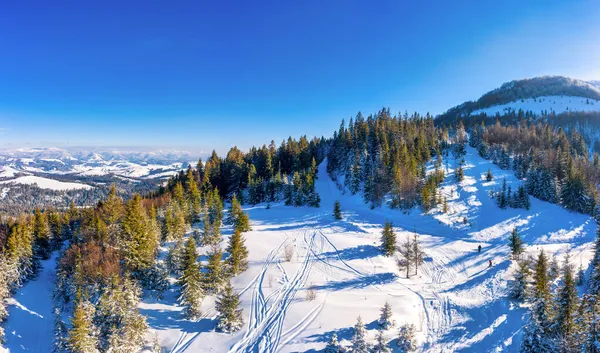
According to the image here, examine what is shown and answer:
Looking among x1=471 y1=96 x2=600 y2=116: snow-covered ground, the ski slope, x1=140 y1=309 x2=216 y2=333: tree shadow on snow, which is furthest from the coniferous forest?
x1=471 y1=96 x2=600 y2=116: snow-covered ground

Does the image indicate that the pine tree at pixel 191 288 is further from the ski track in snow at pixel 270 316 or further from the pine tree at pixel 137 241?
the pine tree at pixel 137 241

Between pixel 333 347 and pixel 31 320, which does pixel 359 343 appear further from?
pixel 31 320

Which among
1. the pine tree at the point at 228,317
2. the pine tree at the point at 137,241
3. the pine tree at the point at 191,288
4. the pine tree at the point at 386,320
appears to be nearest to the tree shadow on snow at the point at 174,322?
the pine tree at the point at 191,288

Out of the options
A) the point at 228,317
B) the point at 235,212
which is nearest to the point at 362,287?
the point at 228,317

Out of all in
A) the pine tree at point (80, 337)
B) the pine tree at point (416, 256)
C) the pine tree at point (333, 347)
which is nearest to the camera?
the pine tree at point (333, 347)

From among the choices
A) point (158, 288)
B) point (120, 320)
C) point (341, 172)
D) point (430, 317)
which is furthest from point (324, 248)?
point (341, 172)

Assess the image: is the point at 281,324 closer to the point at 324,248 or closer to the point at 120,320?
the point at 120,320
